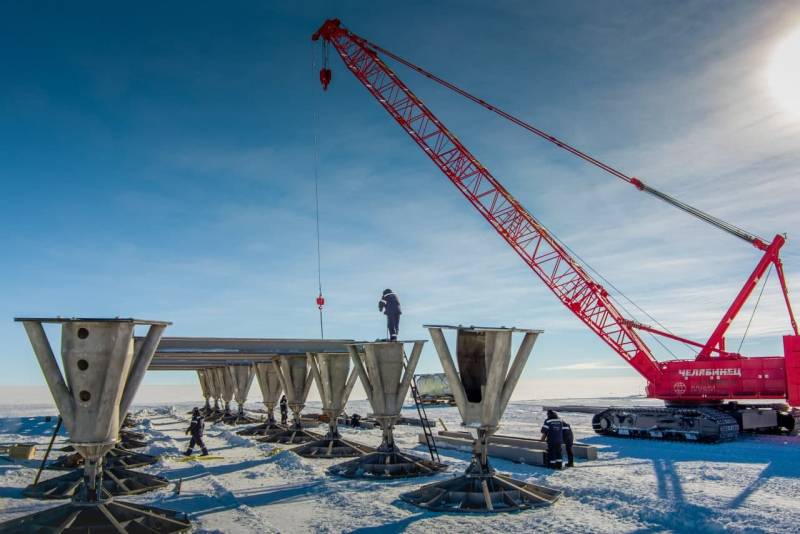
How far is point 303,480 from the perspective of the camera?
54.3 feet

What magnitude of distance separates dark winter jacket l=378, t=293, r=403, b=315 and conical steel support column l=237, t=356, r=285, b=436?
13220 millimetres

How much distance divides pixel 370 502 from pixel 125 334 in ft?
21.1

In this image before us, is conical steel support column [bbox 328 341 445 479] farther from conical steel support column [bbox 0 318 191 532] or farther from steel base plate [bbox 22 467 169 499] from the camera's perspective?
conical steel support column [bbox 0 318 191 532]

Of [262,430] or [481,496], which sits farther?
[262,430]

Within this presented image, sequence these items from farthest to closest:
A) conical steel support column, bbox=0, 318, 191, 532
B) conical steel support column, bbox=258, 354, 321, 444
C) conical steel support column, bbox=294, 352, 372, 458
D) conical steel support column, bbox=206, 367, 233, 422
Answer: conical steel support column, bbox=206, 367, 233, 422, conical steel support column, bbox=258, 354, 321, 444, conical steel support column, bbox=294, 352, 372, 458, conical steel support column, bbox=0, 318, 191, 532

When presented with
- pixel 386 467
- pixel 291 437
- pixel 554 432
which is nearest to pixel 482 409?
pixel 386 467

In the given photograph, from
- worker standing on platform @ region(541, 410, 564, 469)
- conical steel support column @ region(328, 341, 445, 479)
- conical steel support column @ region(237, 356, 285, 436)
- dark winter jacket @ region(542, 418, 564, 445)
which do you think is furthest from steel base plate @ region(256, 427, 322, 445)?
dark winter jacket @ region(542, 418, 564, 445)

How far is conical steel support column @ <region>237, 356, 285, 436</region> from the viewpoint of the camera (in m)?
30.1

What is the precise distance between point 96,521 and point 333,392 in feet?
44.0

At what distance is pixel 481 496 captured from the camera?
40.8ft

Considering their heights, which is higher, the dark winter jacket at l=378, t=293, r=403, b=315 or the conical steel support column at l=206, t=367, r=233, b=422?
the dark winter jacket at l=378, t=293, r=403, b=315

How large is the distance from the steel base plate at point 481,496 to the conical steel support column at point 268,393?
727 inches

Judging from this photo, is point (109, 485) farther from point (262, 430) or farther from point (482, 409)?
point (262, 430)

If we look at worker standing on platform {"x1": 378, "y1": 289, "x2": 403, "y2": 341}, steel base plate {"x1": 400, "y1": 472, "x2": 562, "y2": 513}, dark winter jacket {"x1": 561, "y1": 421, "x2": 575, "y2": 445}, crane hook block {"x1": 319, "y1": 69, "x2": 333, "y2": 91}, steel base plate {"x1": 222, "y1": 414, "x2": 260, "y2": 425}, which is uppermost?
crane hook block {"x1": 319, "y1": 69, "x2": 333, "y2": 91}
